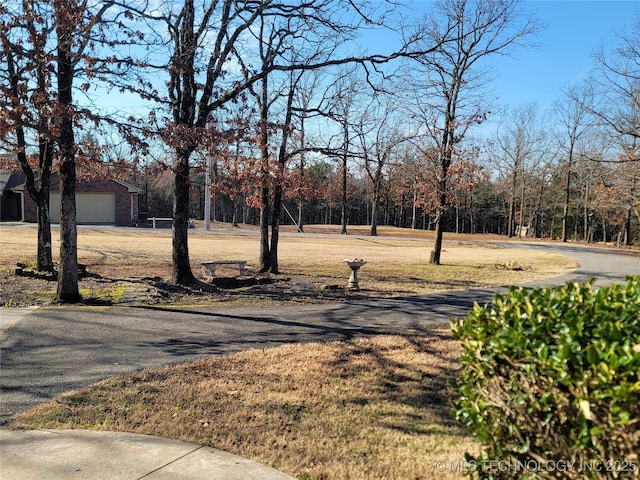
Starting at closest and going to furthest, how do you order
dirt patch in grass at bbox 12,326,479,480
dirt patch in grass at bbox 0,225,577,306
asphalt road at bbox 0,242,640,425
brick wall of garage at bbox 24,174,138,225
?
dirt patch in grass at bbox 12,326,479,480, asphalt road at bbox 0,242,640,425, dirt patch in grass at bbox 0,225,577,306, brick wall of garage at bbox 24,174,138,225

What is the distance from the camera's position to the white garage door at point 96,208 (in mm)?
42688

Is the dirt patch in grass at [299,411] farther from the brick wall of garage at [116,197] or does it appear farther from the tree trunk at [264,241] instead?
the brick wall of garage at [116,197]

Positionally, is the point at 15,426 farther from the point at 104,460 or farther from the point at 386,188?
the point at 386,188

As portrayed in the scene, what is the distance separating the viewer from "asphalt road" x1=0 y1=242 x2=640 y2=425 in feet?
16.1

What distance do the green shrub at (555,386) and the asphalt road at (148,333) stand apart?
3751mm

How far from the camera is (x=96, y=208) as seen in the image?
142ft

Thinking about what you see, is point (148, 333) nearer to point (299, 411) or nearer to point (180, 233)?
point (299, 411)

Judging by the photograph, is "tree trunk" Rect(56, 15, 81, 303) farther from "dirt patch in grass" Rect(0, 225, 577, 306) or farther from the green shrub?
the green shrub

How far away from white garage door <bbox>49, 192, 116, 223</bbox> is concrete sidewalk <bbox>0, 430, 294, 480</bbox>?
143 ft

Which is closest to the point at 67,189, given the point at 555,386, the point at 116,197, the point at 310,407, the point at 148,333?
the point at 148,333

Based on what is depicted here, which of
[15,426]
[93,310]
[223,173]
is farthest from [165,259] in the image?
[15,426]

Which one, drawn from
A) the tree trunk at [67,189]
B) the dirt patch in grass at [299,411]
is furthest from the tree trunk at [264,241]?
the dirt patch in grass at [299,411]

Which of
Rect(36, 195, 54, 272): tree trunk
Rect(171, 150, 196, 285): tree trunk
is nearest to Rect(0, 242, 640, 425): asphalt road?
Rect(171, 150, 196, 285): tree trunk

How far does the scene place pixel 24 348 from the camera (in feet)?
19.2
